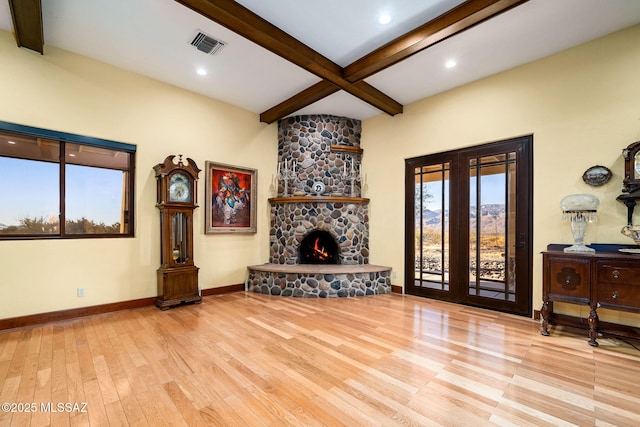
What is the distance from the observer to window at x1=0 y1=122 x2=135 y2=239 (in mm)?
3352

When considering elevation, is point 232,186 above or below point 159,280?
above

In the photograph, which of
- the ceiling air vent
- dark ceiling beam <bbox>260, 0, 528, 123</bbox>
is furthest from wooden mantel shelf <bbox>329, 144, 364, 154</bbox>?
the ceiling air vent

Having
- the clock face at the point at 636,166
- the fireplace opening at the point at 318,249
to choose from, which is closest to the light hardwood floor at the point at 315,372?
the clock face at the point at 636,166

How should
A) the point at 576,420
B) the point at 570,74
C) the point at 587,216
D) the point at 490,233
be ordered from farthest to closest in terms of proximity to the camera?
1. the point at 490,233
2. the point at 570,74
3. the point at 587,216
4. the point at 576,420

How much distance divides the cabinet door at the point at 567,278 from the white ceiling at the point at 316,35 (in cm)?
257

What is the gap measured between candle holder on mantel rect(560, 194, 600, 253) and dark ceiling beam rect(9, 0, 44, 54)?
597cm

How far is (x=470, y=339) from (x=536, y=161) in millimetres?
2501

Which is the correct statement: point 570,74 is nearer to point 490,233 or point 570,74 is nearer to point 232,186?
point 490,233

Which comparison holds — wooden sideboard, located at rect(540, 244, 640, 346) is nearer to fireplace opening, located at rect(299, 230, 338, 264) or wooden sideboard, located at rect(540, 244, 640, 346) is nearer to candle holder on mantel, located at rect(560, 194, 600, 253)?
candle holder on mantel, located at rect(560, 194, 600, 253)

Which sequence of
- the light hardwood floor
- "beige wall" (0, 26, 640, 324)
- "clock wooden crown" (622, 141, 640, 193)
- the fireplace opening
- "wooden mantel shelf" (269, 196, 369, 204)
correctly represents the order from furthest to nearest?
the fireplace opening < "wooden mantel shelf" (269, 196, 369, 204) < "beige wall" (0, 26, 640, 324) < "clock wooden crown" (622, 141, 640, 193) < the light hardwood floor

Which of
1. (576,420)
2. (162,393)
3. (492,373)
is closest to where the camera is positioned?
(576,420)

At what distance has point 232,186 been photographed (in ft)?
17.1

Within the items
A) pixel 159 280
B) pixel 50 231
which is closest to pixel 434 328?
pixel 159 280

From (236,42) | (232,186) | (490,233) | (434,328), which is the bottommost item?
(434,328)
